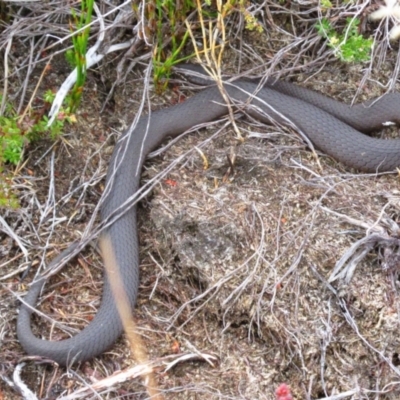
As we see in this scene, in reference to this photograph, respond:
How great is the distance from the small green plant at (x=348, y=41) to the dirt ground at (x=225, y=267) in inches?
21.6

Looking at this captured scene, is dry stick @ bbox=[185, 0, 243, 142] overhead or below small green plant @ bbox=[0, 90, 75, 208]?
overhead

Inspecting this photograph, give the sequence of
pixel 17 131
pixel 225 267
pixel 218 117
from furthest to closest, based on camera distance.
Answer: pixel 218 117 < pixel 17 131 < pixel 225 267

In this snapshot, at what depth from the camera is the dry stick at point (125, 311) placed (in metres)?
3.18

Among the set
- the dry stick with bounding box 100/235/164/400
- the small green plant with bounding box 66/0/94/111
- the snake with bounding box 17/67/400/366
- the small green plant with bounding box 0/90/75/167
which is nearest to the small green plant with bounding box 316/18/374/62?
the snake with bounding box 17/67/400/366

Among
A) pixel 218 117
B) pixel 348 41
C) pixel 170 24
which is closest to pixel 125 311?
pixel 218 117

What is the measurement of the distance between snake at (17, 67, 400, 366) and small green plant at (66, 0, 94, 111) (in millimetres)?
362

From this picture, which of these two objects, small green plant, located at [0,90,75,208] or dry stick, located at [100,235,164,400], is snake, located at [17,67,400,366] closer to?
dry stick, located at [100,235,164,400]

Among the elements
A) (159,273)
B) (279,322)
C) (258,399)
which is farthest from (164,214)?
(258,399)

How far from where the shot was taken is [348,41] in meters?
3.89

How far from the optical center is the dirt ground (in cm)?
315

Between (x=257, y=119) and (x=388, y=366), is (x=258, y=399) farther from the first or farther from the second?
(x=257, y=119)

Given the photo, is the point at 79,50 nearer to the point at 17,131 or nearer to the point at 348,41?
the point at 17,131

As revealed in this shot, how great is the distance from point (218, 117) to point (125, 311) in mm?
1327

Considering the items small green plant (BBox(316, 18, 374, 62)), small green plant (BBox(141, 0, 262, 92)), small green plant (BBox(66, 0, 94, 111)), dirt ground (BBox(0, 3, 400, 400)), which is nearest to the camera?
dirt ground (BBox(0, 3, 400, 400))
